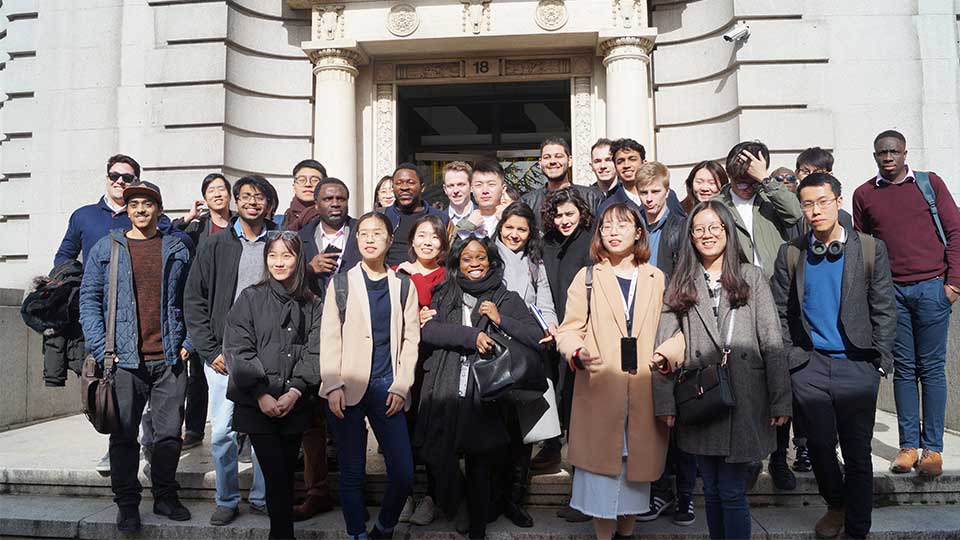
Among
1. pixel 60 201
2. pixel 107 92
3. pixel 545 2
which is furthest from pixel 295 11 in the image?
pixel 60 201

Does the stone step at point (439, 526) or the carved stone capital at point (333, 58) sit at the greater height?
the carved stone capital at point (333, 58)

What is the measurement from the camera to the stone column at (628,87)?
30.5ft

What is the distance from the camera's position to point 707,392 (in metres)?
3.60

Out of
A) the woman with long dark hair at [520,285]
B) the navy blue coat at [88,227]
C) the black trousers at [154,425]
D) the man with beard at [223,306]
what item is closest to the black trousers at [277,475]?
the man with beard at [223,306]

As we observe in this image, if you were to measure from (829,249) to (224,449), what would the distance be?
14.0ft

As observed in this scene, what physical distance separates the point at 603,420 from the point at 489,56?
7.66 meters

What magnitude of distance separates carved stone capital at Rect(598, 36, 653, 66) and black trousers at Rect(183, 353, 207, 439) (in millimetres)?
6991

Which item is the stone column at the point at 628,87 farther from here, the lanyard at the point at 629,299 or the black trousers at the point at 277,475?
the black trousers at the point at 277,475

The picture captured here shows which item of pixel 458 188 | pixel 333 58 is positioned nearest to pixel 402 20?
pixel 333 58

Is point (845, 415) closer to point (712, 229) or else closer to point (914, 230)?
point (712, 229)

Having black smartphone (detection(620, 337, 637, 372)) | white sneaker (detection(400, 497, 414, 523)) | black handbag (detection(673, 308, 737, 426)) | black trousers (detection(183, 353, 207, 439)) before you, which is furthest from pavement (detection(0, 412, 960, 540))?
black smartphone (detection(620, 337, 637, 372))

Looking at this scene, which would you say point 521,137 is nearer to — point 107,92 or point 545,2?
point 545,2

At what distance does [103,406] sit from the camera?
430 centimetres

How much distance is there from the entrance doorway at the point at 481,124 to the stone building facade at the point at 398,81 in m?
0.08
